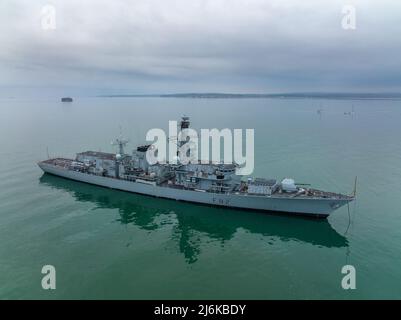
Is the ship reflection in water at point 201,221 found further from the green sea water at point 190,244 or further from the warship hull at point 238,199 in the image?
the warship hull at point 238,199

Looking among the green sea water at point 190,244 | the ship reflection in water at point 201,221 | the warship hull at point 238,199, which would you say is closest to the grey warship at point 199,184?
the warship hull at point 238,199

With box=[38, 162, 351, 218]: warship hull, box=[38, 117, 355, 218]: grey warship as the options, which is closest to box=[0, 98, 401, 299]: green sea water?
box=[38, 162, 351, 218]: warship hull

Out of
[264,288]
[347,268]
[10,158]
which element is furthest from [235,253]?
[10,158]

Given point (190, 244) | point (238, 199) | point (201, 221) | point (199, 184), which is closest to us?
point (190, 244)

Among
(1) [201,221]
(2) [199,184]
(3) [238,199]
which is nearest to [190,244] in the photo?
(1) [201,221]

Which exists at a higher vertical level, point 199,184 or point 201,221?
point 199,184

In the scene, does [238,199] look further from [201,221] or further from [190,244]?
[190,244]

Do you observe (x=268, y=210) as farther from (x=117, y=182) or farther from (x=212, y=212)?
(x=117, y=182)
